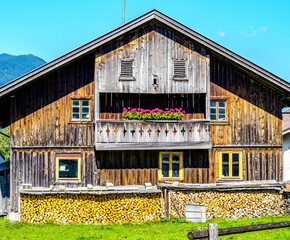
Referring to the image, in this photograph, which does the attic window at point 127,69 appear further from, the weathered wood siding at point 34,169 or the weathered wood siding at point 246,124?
the weathered wood siding at point 34,169

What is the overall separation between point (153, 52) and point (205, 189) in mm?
7977

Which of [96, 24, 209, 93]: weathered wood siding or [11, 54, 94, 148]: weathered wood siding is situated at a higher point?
[96, 24, 209, 93]: weathered wood siding

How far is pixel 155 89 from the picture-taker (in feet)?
80.2

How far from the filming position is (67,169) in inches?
969

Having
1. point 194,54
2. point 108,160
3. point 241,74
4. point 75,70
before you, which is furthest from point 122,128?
point 241,74

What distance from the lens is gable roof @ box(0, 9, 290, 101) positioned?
23172mm

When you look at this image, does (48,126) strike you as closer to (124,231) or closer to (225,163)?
(124,231)

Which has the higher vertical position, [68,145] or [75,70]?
[75,70]

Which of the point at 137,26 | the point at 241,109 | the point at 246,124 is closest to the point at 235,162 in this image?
the point at 246,124

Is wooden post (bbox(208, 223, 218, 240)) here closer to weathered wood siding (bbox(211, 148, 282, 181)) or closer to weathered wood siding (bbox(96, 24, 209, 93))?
weathered wood siding (bbox(96, 24, 209, 93))

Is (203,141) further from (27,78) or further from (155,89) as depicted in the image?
(27,78)

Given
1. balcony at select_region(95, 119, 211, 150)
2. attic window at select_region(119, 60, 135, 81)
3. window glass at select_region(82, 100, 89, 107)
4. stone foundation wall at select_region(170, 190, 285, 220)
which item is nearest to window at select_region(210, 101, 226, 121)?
balcony at select_region(95, 119, 211, 150)

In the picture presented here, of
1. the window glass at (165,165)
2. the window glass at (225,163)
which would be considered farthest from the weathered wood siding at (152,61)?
the window glass at (225,163)

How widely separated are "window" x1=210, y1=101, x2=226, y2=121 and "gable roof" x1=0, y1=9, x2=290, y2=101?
2.54m
